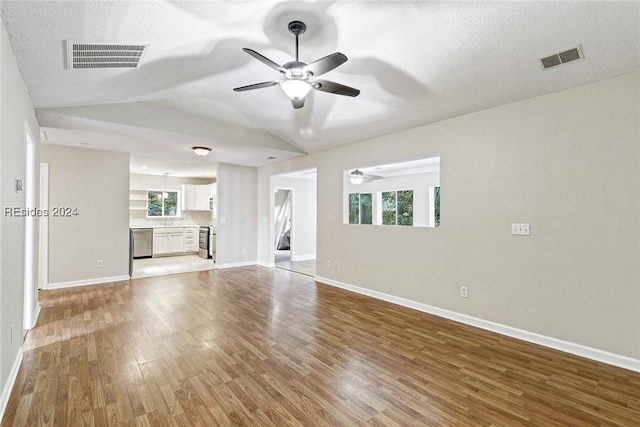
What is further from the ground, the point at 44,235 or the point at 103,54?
the point at 103,54

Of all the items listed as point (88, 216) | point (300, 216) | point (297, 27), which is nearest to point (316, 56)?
point (297, 27)

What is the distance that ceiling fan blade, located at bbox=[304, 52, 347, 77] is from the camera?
6.77 ft

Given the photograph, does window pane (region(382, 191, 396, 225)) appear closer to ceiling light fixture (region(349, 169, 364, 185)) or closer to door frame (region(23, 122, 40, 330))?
ceiling light fixture (region(349, 169, 364, 185))

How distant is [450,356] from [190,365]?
2308 millimetres

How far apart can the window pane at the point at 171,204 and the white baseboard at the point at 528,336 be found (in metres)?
7.38

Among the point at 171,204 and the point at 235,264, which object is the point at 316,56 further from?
the point at 171,204

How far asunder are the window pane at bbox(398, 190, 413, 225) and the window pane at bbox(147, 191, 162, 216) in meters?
7.24

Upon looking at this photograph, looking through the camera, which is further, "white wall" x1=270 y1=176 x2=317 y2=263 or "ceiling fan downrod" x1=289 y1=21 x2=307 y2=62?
"white wall" x1=270 y1=176 x2=317 y2=263

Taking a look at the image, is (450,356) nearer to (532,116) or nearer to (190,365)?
(190,365)

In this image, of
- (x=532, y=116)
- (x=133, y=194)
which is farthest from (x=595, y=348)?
(x=133, y=194)

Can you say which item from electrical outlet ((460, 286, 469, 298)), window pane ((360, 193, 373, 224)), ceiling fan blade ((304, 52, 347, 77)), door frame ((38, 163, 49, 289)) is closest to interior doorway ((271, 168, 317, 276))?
window pane ((360, 193, 373, 224))

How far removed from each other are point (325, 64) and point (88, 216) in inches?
211

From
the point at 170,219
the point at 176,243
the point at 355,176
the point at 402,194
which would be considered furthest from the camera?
the point at 170,219

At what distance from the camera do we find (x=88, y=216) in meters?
5.32
